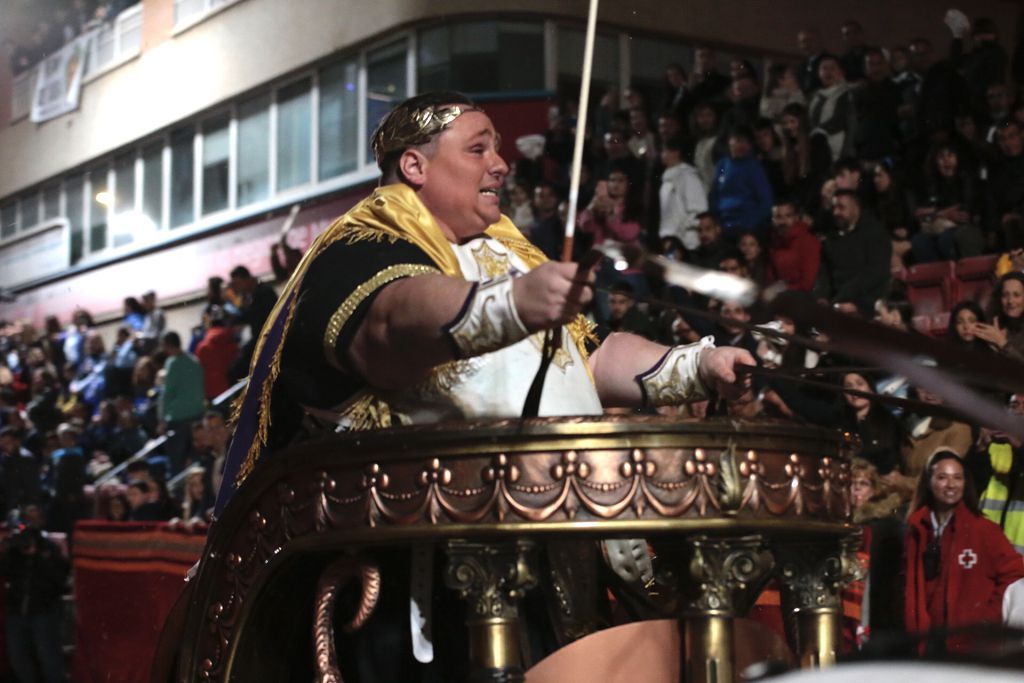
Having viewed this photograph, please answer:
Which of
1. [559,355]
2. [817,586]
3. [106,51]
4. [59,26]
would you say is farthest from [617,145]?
[106,51]

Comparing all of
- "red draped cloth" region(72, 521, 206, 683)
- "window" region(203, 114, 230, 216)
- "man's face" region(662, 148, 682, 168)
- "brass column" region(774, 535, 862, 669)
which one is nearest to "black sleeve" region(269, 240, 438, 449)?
"brass column" region(774, 535, 862, 669)

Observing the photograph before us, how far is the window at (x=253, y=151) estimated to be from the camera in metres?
18.1

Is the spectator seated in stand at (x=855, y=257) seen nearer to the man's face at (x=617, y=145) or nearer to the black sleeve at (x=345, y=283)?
the man's face at (x=617, y=145)

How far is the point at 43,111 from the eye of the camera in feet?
58.4

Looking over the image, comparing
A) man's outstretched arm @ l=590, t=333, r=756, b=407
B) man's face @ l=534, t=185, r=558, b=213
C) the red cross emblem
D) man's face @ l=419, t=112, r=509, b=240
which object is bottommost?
the red cross emblem

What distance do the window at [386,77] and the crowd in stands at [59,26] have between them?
2.92 m

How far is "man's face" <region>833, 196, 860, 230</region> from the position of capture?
7.75 m

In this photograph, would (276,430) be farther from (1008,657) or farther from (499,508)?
(1008,657)

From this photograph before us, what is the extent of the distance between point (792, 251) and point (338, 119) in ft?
32.0

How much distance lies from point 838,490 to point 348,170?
14224mm

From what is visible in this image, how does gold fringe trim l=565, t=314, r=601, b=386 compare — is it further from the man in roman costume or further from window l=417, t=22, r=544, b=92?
window l=417, t=22, r=544, b=92

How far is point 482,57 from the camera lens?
15.2 m

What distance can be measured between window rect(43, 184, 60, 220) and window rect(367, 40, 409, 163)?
18.7 ft

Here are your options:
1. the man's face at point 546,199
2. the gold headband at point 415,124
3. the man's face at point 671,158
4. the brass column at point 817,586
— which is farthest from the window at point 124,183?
the brass column at point 817,586
